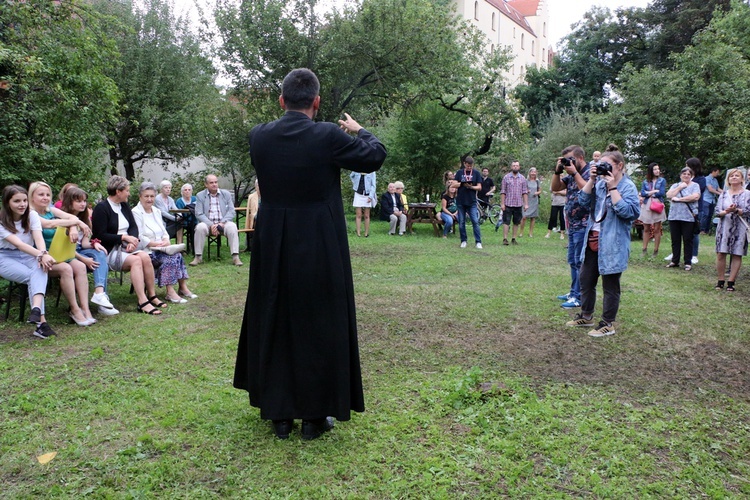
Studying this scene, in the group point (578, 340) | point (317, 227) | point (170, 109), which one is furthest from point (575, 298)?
point (170, 109)

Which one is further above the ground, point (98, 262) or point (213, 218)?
point (213, 218)

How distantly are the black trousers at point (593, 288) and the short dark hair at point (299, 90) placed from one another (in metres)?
3.88

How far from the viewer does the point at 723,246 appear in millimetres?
8633

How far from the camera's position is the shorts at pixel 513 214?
1424 centimetres

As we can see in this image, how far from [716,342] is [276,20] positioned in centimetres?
1360

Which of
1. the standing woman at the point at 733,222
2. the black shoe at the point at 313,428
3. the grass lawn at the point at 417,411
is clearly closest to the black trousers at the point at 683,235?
the standing woman at the point at 733,222

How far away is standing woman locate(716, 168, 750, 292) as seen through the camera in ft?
27.3

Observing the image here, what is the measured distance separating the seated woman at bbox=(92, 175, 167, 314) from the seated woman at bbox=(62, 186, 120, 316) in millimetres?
187

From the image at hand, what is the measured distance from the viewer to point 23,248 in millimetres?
6004

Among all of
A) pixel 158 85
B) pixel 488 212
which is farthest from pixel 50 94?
pixel 488 212

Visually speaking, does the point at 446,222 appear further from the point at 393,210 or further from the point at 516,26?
the point at 516,26

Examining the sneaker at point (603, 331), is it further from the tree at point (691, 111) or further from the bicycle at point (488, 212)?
the bicycle at point (488, 212)

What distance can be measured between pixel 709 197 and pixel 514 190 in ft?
15.1

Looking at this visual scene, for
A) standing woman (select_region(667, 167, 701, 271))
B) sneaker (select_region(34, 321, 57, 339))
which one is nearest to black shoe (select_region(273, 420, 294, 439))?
sneaker (select_region(34, 321, 57, 339))
